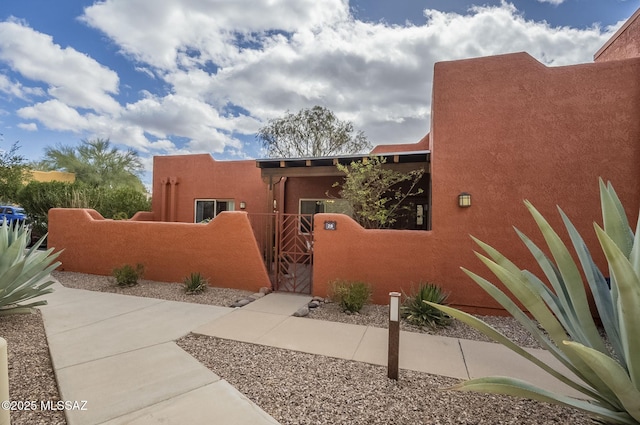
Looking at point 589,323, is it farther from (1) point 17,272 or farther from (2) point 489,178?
(1) point 17,272

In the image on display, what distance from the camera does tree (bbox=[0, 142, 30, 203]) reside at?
13280mm

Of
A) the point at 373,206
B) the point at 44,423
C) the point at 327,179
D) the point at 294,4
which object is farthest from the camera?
the point at 327,179

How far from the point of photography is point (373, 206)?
7574mm

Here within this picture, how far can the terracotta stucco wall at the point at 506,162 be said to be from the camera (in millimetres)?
5242

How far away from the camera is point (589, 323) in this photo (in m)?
1.98

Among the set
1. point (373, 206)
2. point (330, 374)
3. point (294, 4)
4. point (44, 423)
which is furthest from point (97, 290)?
point (294, 4)

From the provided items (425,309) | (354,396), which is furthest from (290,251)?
Answer: (354,396)

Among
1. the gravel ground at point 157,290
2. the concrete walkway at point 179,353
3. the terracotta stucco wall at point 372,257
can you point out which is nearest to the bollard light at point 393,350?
the concrete walkway at point 179,353

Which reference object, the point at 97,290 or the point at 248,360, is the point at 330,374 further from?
the point at 97,290

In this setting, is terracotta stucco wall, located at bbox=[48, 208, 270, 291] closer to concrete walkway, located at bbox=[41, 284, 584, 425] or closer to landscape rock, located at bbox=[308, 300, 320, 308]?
concrete walkway, located at bbox=[41, 284, 584, 425]

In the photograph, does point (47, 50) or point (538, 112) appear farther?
point (47, 50)

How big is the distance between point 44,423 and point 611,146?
28.2 ft

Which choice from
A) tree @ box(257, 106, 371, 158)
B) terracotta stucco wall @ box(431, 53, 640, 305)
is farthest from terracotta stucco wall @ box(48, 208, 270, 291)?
tree @ box(257, 106, 371, 158)

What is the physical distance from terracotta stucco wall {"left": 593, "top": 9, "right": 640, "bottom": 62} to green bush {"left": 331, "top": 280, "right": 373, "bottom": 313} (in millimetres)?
6890
